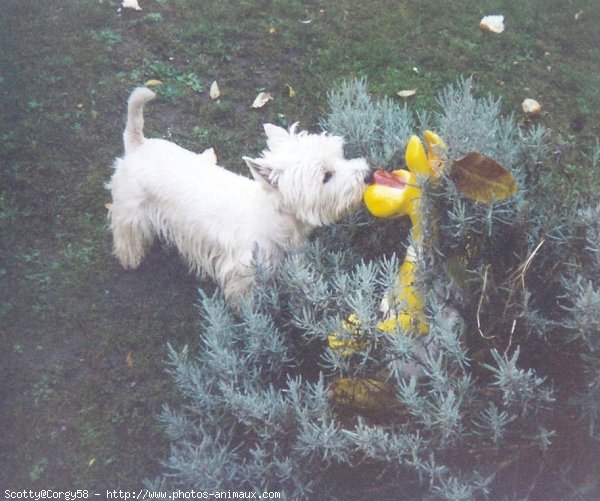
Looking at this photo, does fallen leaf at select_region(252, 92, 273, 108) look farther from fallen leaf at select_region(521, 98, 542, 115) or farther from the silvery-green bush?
the silvery-green bush

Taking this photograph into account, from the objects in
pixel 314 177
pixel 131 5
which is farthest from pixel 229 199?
pixel 131 5

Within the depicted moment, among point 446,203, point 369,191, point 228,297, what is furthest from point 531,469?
point 228,297

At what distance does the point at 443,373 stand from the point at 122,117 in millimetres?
3013

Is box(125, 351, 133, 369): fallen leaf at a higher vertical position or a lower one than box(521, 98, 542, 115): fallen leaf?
lower

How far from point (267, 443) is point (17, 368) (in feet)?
4.73

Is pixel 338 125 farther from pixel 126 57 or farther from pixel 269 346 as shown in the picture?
pixel 126 57

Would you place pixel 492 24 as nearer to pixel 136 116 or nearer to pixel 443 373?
pixel 136 116

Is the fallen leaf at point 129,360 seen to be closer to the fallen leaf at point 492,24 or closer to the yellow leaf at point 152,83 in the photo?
the yellow leaf at point 152,83

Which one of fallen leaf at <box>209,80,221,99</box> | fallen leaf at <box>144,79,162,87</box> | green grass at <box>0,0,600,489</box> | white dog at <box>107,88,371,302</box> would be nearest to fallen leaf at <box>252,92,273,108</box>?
green grass at <box>0,0,600,489</box>

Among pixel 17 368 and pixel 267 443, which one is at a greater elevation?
pixel 267 443

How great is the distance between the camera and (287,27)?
4875 mm

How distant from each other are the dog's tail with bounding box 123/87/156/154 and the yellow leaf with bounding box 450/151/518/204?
65.7 inches

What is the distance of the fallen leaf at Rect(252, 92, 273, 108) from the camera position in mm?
4324

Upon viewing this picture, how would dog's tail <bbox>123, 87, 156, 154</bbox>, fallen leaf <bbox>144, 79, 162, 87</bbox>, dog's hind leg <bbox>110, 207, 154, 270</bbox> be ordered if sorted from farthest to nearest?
fallen leaf <bbox>144, 79, 162, 87</bbox> → dog's hind leg <bbox>110, 207, 154, 270</bbox> → dog's tail <bbox>123, 87, 156, 154</bbox>
